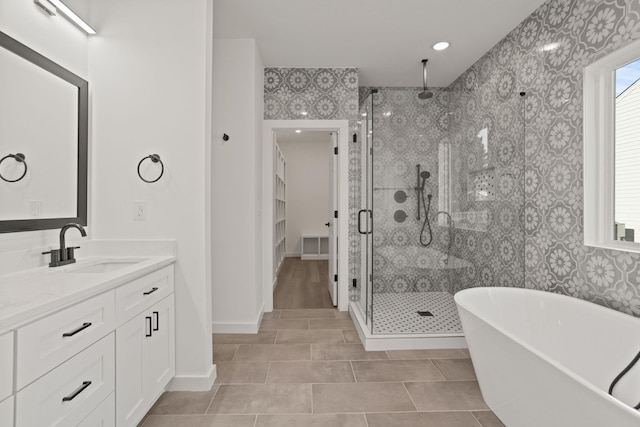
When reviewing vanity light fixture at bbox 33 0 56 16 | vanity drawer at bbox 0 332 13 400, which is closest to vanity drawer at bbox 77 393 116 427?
vanity drawer at bbox 0 332 13 400

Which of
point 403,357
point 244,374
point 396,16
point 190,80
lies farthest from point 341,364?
point 396,16

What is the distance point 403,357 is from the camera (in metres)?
2.44

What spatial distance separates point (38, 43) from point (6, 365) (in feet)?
5.56

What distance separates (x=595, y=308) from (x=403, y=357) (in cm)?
128

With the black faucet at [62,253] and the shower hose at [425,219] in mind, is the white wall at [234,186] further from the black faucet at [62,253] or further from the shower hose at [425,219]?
the shower hose at [425,219]

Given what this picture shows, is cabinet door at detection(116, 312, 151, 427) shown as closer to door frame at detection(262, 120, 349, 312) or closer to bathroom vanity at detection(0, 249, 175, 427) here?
bathroom vanity at detection(0, 249, 175, 427)

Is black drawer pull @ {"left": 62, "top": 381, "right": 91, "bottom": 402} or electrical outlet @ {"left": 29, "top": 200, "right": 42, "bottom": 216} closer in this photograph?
black drawer pull @ {"left": 62, "top": 381, "right": 91, "bottom": 402}

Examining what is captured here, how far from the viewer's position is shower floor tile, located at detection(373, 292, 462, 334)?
272 cm

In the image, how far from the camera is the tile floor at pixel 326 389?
172cm

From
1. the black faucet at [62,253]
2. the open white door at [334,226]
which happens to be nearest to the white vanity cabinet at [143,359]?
the black faucet at [62,253]

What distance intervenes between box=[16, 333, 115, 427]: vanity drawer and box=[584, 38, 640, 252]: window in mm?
2747

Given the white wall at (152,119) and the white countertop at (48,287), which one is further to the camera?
the white wall at (152,119)

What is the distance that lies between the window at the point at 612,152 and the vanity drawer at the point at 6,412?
111 inches

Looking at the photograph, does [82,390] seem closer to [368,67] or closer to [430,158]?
[430,158]
